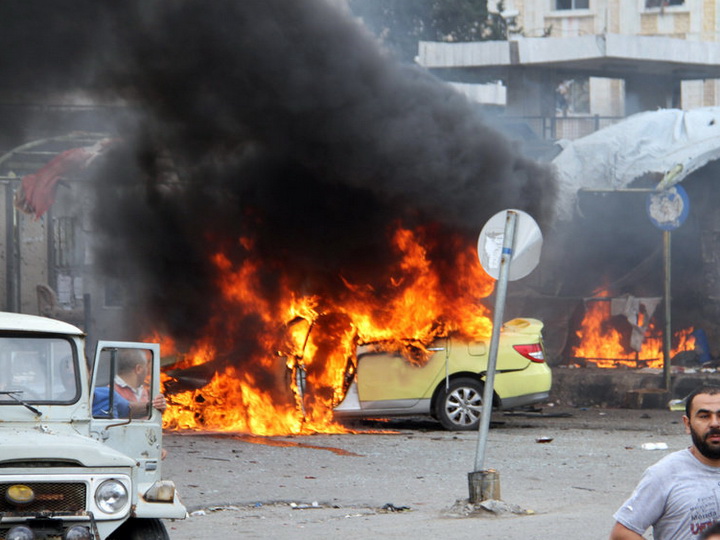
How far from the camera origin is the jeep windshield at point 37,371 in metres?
6.45

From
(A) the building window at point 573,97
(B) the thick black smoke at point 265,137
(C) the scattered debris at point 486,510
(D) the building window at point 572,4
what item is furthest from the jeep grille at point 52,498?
(A) the building window at point 573,97

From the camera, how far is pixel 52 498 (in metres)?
5.67

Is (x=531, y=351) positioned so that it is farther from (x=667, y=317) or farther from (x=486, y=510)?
(x=486, y=510)

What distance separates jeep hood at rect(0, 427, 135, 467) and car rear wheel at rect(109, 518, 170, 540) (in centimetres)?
39

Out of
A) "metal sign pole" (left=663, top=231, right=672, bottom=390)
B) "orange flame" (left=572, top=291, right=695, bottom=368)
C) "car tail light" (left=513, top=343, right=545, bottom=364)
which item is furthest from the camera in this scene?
"orange flame" (left=572, top=291, right=695, bottom=368)

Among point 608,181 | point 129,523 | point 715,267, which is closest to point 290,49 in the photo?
point 608,181

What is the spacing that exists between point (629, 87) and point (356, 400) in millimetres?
21091

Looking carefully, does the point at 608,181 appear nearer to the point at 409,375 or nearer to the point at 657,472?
the point at 409,375

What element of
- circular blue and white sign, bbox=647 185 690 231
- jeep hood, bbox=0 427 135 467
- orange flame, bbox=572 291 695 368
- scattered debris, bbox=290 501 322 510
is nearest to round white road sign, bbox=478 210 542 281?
scattered debris, bbox=290 501 322 510

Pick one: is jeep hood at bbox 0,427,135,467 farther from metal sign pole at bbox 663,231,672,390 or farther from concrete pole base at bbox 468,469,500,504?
metal sign pole at bbox 663,231,672,390

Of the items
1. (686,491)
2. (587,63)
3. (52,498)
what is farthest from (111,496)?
(587,63)

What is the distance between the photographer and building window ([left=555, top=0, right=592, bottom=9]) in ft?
140

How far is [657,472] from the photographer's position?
14.2 feet

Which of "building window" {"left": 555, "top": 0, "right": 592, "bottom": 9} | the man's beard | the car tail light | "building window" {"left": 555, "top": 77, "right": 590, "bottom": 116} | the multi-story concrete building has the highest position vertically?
"building window" {"left": 555, "top": 0, "right": 592, "bottom": 9}
